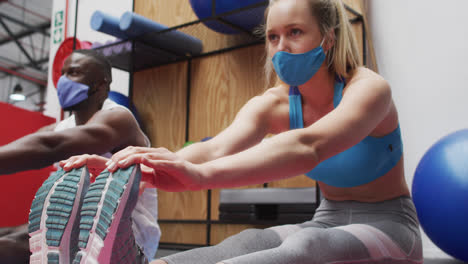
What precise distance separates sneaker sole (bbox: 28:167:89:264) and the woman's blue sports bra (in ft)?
2.05

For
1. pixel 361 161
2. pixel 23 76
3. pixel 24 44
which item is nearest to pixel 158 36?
pixel 361 161

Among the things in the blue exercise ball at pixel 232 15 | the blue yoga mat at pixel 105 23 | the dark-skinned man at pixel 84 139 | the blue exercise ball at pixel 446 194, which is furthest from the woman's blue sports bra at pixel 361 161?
the blue yoga mat at pixel 105 23

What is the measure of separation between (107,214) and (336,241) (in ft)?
1.50

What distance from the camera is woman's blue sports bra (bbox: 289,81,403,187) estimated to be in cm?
111

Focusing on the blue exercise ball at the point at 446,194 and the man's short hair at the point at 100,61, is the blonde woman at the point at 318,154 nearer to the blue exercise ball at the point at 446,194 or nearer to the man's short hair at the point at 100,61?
the blue exercise ball at the point at 446,194

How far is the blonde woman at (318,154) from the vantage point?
763 millimetres

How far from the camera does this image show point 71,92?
182cm

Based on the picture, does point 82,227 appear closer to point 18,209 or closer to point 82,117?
point 82,117

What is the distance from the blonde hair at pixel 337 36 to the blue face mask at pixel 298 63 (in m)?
0.05

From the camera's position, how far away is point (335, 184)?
118 centimetres

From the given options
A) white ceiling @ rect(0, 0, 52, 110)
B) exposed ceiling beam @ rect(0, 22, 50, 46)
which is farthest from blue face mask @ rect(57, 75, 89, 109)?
exposed ceiling beam @ rect(0, 22, 50, 46)

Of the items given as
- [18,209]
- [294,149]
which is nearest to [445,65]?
[294,149]

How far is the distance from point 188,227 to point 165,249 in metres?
0.22

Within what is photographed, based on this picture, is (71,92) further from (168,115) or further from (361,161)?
(168,115)
